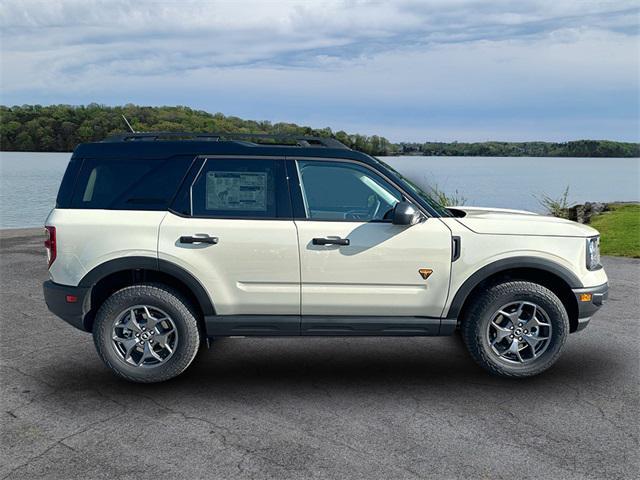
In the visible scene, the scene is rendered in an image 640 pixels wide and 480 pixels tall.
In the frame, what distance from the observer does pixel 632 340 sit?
21.7 feet

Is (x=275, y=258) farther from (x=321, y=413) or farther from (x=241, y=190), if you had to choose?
(x=321, y=413)

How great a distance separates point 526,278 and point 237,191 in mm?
2516

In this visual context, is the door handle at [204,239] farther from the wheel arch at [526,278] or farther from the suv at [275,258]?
the wheel arch at [526,278]

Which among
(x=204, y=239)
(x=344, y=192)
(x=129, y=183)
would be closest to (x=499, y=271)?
(x=344, y=192)

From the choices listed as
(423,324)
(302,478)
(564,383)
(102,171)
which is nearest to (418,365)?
(423,324)

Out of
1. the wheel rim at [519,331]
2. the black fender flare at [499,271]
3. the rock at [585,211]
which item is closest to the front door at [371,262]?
the black fender flare at [499,271]

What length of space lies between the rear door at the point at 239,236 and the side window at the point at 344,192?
222 mm

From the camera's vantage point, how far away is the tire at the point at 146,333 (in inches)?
202

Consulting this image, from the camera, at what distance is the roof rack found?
17.6 feet

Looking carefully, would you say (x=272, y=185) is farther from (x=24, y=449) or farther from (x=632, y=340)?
(x=632, y=340)

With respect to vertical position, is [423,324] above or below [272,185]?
below

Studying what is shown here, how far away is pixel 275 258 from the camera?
509 centimetres

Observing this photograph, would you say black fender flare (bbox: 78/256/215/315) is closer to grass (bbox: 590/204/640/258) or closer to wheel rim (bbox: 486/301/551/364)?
wheel rim (bbox: 486/301/551/364)

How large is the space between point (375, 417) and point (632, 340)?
11.5 feet
